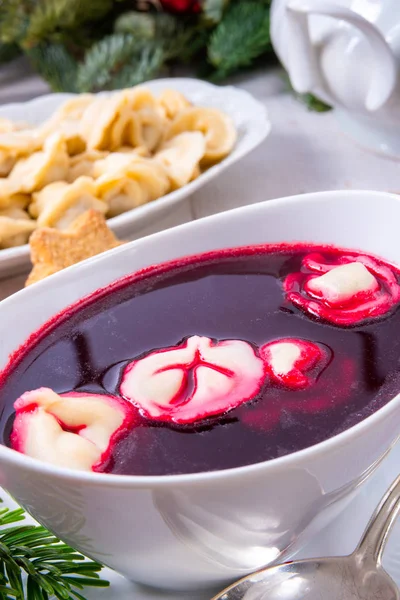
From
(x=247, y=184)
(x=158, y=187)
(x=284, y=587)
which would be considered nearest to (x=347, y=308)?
(x=284, y=587)

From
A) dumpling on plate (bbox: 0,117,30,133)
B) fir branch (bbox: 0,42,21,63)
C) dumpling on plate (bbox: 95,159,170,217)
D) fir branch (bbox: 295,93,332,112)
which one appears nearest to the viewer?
dumpling on plate (bbox: 95,159,170,217)

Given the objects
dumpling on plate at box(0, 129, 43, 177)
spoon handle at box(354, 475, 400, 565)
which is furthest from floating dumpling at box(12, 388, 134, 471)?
dumpling on plate at box(0, 129, 43, 177)

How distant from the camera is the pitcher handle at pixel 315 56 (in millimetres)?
1368

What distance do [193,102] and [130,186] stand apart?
54 centimetres

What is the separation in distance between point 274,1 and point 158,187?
57cm

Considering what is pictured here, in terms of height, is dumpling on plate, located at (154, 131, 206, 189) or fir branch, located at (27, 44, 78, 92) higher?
dumpling on plate, located at (154, 131, 206, 189)

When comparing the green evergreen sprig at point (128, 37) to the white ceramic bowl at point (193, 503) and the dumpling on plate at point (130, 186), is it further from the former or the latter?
the white ceramic bowl at point (193, 503)

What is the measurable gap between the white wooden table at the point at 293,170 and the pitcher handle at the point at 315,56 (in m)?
0.18

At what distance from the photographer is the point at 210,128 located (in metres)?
1.69

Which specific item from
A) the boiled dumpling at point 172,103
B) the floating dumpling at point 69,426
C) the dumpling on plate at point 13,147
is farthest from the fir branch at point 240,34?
the floating dumpling at point 69,426

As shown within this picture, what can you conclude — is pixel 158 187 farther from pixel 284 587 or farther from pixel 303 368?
pixel 284 587

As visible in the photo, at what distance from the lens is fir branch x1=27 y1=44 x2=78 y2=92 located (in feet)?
7.20

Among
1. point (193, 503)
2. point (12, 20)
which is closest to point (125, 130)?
point (12, 20)

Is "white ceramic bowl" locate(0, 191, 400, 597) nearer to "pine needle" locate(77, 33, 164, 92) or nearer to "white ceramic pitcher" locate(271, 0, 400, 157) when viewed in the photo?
"white ceramic pitcher" locate(271, 0, 400, 157)
